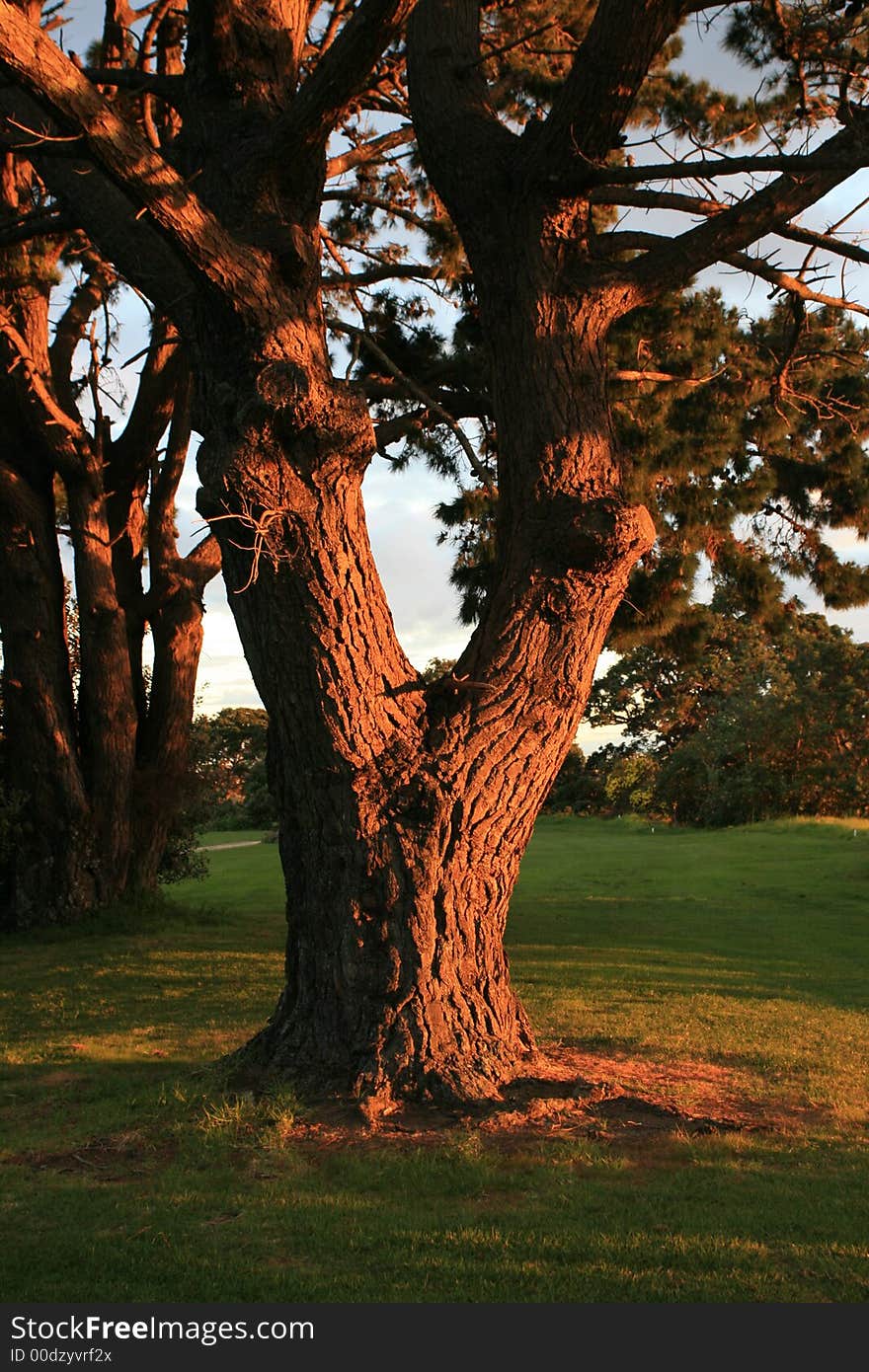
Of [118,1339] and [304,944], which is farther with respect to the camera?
[304,944]

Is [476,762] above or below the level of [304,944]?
above

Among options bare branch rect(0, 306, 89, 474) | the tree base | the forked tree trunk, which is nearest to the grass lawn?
the tree base

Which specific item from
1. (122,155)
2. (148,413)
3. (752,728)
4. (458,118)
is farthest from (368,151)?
(752,728)

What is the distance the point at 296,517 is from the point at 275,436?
38cm

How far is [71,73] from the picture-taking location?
16.0 feet

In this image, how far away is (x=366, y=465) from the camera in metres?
5.62

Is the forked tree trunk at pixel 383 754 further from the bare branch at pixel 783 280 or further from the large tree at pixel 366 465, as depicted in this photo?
the bare branch at pixel 783 280

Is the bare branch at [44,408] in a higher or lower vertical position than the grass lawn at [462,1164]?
higher

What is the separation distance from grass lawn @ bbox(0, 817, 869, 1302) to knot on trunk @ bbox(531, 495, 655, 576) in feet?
8.23

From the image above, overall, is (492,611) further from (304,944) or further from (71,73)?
(71,73)

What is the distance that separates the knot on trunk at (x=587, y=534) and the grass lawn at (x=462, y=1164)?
2.51 meters

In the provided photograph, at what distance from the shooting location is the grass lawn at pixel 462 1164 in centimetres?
353

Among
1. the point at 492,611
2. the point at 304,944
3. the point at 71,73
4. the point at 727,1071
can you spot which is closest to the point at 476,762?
the point at 492,611

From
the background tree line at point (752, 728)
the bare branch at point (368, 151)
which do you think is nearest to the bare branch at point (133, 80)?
the bare branch at point (368, 151)
